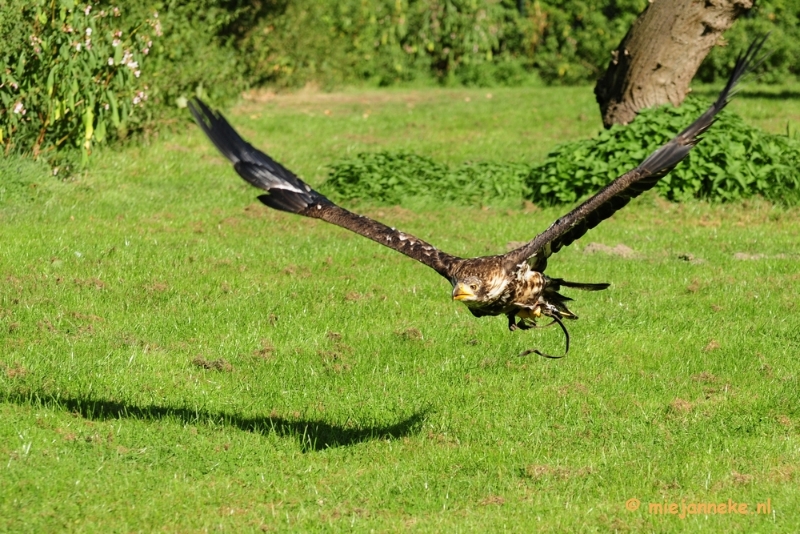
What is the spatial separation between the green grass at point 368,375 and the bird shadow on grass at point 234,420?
2 centimetres

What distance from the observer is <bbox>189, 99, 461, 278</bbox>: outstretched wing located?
752cm

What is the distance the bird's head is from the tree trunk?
318 inches

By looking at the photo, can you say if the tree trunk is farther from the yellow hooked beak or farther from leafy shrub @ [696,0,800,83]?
leafy shrub @ [696,0,800,83]

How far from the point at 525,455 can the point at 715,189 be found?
288 inches

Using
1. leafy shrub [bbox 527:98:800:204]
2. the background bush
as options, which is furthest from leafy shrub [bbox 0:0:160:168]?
leafy shrub [bbox 527:98:800:204]

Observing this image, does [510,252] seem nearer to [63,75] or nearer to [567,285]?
[567,285]

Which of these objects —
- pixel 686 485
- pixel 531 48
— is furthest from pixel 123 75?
pixel 531 48

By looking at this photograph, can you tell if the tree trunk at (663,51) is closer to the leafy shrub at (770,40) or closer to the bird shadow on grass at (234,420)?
the bird shadow on grass at (234,420)

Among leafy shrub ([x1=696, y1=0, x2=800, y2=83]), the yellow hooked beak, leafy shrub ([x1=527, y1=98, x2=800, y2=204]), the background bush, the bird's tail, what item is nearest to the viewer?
the yellow hooked beak

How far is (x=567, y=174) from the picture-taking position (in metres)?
13.9

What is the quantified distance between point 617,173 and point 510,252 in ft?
21.1

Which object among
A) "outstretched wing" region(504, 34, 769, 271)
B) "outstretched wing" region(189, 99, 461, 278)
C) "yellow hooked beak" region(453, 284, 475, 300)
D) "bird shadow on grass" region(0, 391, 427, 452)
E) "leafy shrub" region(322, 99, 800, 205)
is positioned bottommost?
"bird shadow on grass" region(0, 391, 427, 452)

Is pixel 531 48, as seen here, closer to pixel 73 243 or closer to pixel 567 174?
pixel 567 174

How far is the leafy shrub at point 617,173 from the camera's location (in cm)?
1357
